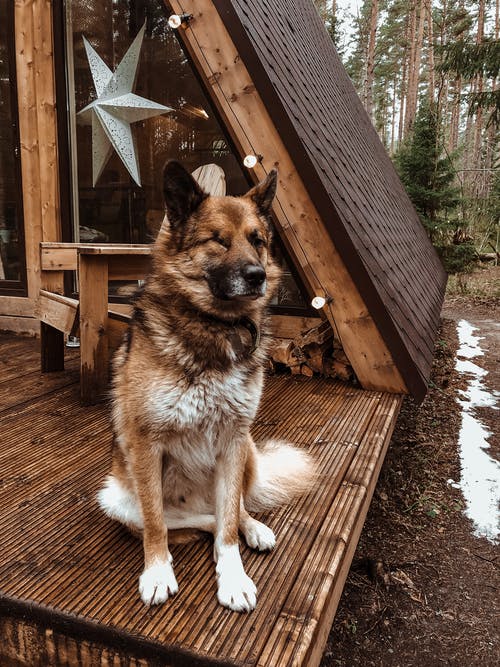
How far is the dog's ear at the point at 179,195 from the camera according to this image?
161cm

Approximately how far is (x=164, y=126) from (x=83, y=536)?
3.53 metres

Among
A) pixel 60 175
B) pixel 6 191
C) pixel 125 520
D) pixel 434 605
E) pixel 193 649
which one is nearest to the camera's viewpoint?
pixel 193 649

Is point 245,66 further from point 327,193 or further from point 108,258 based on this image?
point 108,258

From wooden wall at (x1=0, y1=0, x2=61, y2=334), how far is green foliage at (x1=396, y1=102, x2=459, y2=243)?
8180 millimetres

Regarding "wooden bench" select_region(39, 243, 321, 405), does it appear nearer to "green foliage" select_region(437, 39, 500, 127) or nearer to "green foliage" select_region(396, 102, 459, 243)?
"green foliage" select_region(396, 102, 459, 243)

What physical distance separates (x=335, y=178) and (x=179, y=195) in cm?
199

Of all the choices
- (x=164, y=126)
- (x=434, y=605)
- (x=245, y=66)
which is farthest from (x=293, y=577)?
(x=164, y=126)

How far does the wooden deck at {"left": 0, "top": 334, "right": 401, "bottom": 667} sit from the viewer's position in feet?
4.21

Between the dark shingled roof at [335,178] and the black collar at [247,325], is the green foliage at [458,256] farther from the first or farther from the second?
the black collar at [247,325]

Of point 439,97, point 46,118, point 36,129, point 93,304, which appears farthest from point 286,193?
point 439,97

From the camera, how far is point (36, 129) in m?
4.48

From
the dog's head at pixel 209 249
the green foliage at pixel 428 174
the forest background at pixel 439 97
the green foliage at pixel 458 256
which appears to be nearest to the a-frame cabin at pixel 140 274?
the dog's head at pixel 209 249

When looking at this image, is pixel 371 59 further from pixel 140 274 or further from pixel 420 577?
pixel 420 577

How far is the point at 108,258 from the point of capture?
2.99 metres
